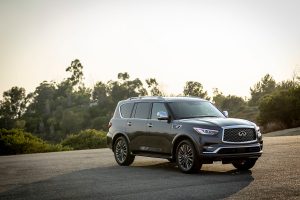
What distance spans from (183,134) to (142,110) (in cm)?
246

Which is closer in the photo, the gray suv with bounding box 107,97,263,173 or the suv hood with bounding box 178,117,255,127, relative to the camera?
the gray suv with bounding box 107,97,263,173

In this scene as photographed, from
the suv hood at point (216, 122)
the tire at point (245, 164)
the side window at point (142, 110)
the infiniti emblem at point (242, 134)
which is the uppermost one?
the side window at point (142, 110)

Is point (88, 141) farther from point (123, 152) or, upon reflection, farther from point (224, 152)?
point (224, 152)

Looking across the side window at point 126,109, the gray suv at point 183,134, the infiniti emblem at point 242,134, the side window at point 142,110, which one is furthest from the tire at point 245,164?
the side window at point 126,109

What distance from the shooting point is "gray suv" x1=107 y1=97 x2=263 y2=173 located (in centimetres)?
1202

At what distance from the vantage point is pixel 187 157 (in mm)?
12461

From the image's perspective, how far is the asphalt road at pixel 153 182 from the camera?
Answer: 9219mm

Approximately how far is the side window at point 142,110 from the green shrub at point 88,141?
798 inches

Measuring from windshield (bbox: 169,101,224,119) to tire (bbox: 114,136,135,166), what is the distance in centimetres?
224

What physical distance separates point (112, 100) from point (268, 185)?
92.4 meters

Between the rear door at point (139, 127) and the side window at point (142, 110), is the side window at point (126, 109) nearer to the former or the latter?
the rear door at point (139, 127)

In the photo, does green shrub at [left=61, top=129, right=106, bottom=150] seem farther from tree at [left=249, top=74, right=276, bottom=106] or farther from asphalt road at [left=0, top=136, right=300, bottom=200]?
tree at [left=249, top=74, right=276, bottom=106]

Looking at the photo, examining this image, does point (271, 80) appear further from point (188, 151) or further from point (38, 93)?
point (188, 151)

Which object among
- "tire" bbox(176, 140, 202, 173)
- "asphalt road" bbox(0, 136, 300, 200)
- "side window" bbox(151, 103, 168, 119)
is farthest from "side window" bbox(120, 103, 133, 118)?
"tire" bbox(176, 140, 202, 173)
